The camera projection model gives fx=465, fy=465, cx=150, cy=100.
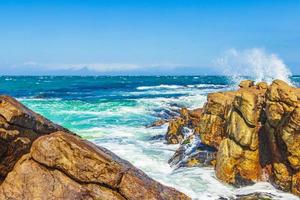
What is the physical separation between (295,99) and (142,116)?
24179mm

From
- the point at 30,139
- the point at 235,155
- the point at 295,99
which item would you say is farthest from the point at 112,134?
the point at 30,139

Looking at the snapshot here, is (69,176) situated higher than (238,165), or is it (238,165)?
(69,176)

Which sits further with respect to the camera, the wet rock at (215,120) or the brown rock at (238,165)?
the wet rock at (215,120)

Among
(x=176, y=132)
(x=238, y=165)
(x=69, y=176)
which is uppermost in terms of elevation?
(x=69, y=176)

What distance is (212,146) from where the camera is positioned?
1975 centimetres

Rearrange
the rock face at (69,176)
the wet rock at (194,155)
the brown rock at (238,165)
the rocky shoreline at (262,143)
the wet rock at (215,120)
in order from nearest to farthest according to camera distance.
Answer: the rock face at (69,176) → the rocky shoreline at (262,143) → the brown rock at (238,165) → the wet rock at (194,155) → the wet rock at (215,120)

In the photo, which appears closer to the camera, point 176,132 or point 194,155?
point 194,155

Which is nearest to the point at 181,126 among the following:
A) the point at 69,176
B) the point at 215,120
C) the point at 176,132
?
the point at 176,132

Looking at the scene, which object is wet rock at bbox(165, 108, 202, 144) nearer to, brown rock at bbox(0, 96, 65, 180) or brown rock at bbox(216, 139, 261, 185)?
brown rock at bbox(216, 139, 261, 185)

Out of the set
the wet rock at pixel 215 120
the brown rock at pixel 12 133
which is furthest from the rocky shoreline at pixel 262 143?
the brown rock at pixel 12 133

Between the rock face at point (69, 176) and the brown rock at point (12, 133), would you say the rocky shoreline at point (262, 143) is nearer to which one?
the rock face at point (69, 176)

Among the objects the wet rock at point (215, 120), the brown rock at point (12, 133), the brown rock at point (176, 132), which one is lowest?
the brown rock at point (176, 132)

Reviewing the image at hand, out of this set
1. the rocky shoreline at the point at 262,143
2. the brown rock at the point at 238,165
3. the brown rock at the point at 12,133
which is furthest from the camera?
the brown rock at the point at 238,165

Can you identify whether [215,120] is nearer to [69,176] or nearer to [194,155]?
[194,155]
